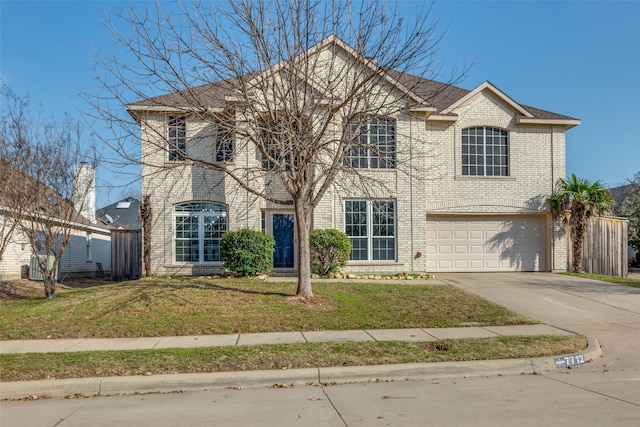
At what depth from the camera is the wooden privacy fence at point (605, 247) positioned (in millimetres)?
18281

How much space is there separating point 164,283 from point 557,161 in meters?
14.6

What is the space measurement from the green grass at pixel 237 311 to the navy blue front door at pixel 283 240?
394 cm

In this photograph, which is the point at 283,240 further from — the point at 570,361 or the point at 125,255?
the point at 570,361

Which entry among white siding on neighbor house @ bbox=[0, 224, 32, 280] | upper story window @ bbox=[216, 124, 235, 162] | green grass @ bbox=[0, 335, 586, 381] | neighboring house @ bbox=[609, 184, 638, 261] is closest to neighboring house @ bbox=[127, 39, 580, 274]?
upper story window @ bbox=[216, 124, 235, 162]

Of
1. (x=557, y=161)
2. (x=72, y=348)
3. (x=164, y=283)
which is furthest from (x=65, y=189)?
(x=557, y=161)

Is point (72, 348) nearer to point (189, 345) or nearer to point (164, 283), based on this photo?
point (189, 345)

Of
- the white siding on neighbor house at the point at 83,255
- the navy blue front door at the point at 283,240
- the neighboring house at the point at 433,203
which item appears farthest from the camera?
the white siding on neighbor house at the point at 83,255

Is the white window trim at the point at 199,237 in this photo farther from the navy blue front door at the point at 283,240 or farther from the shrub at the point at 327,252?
the shrub at the point at 327,252

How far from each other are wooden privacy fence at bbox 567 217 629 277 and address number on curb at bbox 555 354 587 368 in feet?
38.2

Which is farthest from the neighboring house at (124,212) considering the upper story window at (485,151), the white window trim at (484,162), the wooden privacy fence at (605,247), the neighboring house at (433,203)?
the wooden privacy fence at (605,247)

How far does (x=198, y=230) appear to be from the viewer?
16938mm

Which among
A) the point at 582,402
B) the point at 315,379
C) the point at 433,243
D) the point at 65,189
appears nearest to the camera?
the point at 582,402

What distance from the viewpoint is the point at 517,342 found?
816 cm

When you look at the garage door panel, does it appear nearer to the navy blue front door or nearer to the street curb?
the navy blue front door
